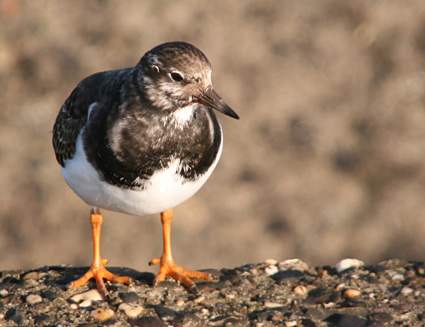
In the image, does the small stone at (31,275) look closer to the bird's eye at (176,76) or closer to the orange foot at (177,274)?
the orange foot at (177,274)

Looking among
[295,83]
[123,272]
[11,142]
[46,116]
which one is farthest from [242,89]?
[123,272]

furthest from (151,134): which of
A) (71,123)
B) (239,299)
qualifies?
(239,299)

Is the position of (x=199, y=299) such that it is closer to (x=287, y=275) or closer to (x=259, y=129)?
A: (x=287, y=275)

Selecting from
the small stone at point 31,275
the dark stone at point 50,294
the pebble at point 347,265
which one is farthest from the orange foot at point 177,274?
the pebble at point 347,265

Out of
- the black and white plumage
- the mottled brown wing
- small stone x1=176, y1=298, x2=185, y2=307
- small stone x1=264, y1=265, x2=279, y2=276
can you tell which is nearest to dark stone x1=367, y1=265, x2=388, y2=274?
small stone x1=264, y1=265, x2=279, y2=276

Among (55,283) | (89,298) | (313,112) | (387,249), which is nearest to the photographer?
(89,298)

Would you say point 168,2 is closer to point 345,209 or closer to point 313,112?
point 313,112

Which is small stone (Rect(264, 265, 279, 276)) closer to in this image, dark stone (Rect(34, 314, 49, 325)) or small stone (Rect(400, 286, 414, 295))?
small stone (Rect(400, 286, 414, 295))
